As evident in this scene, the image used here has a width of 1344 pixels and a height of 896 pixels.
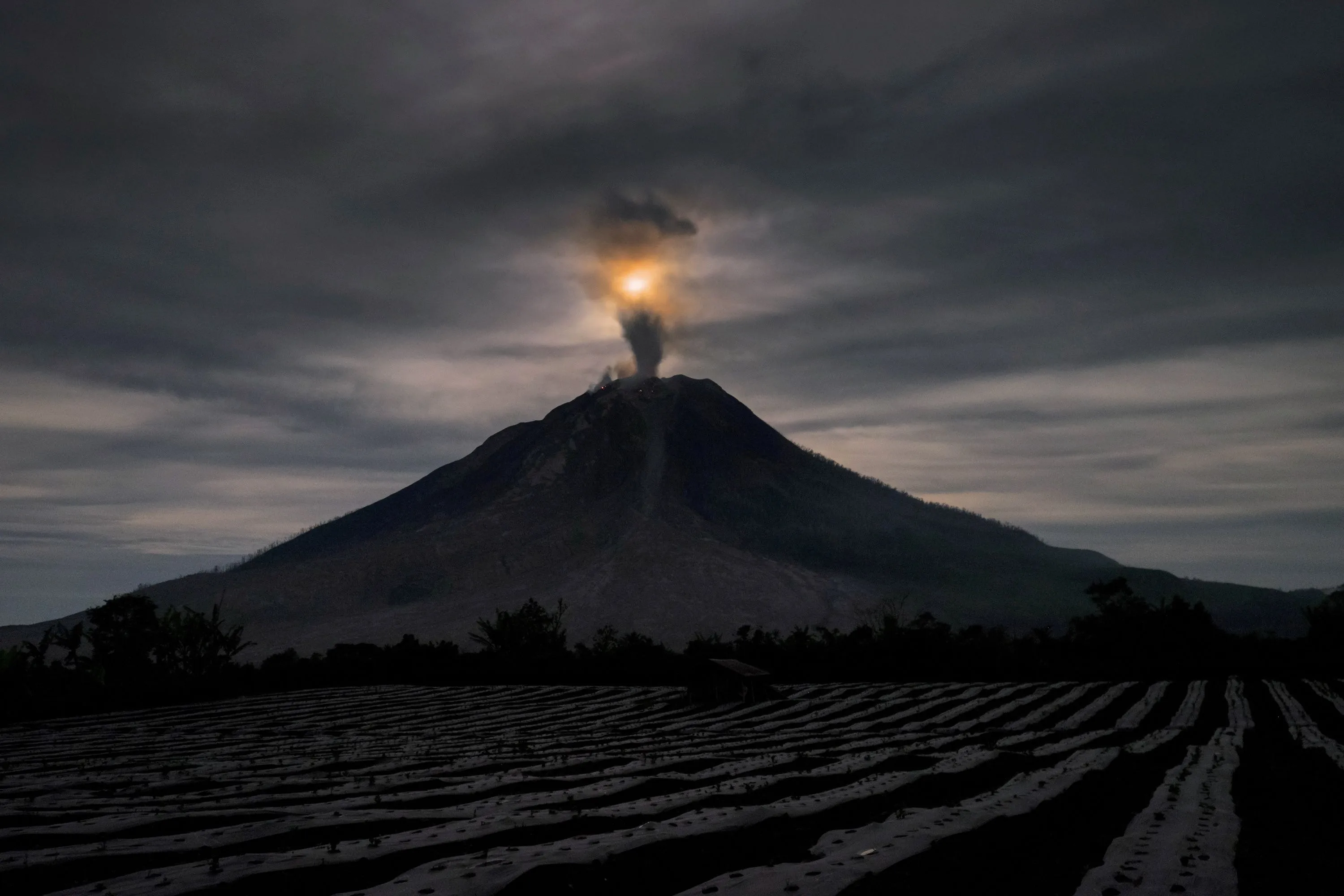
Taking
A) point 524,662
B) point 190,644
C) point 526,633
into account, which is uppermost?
point 526,633

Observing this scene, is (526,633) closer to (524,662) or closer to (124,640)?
(524,662)

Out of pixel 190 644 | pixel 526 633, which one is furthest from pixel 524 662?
pixel 526 633

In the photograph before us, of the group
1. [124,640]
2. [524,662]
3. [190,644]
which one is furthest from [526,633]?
[124,640]

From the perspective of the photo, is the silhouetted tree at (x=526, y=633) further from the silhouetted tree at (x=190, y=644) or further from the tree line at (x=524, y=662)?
the silhouetted tree at (x=190, y=644)

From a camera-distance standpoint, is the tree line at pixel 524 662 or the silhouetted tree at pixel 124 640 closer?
the tree line at pixel 524 662

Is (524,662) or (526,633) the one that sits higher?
(526,633)

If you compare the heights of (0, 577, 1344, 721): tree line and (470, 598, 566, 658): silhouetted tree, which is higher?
(470, 598, 566, 658): silhouetted tree

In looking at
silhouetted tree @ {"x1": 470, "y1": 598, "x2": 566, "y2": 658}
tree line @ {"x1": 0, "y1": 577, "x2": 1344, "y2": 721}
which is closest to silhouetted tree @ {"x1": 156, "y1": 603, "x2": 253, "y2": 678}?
tree line @ {"x1": 0, "y1": 577, "x2": 1344, "y2": 721}

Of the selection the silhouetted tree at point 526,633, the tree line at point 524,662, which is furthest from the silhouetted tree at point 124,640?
the silhouetted tree at point 526,633

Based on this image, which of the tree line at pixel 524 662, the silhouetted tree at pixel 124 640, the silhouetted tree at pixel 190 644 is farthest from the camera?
the silhouetted tree at pixel 190 644

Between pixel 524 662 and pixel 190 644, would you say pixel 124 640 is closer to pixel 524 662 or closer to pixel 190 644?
pixel 190 644

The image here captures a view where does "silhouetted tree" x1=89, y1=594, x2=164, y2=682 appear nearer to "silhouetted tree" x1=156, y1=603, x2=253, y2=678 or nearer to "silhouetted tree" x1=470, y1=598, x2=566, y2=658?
"silhouetted tree" x1=156, y1=603, x2=253, y2=678

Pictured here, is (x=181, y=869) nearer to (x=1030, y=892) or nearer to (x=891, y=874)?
(x=891, y=874)

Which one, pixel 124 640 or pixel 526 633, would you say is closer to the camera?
pixel 124 640
